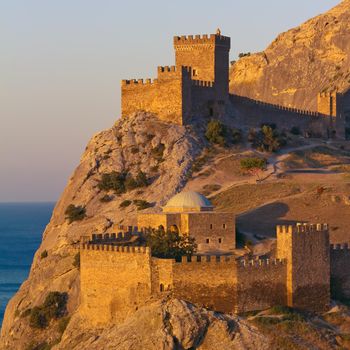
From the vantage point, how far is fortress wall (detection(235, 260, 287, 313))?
60.7 m

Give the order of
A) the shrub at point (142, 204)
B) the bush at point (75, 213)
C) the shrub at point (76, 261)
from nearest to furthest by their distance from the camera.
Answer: the shrub at point (76, 261), the shrub at point (142, 204), the bush at point (75, 213)

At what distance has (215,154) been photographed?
92.9 m

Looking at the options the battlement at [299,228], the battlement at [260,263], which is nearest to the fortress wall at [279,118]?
the battlement at [299,228]

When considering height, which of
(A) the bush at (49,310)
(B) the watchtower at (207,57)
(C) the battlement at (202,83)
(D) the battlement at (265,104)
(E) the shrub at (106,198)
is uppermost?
(B) the watchtower at (207,57)

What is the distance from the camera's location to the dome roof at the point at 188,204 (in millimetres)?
71875

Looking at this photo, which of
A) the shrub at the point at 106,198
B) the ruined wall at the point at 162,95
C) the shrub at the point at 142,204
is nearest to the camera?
the shrub at the point at 142,204

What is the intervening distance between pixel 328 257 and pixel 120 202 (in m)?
25.4

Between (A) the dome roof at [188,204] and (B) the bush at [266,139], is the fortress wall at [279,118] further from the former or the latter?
(A) the dome roof at [188,204]

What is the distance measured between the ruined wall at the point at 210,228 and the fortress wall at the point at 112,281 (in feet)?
22.7

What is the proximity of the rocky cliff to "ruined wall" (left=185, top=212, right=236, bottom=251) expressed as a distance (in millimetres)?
68667

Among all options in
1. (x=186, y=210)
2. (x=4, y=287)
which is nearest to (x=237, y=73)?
(x=4, y=287)

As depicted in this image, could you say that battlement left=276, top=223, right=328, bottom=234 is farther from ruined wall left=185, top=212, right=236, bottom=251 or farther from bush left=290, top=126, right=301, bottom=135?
bush left=290, top=126, right=301, bottom=135

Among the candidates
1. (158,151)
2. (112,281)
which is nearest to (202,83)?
(158,151)

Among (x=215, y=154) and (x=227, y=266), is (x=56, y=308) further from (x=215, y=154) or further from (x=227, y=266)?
(x=215, y=154)
